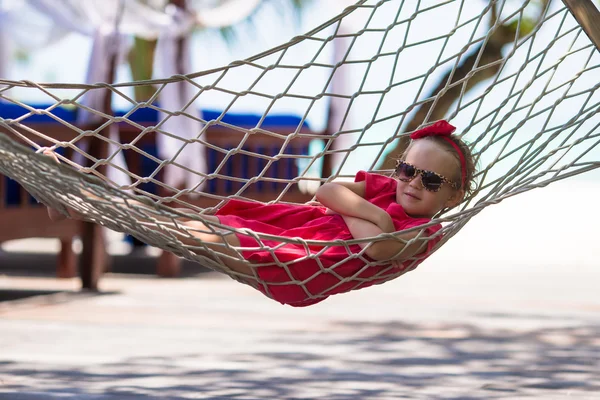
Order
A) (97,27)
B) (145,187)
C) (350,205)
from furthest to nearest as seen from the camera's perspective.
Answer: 1. (145,187)
2. (97,27)
3. (350,205)

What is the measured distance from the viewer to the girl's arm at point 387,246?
1710 mm

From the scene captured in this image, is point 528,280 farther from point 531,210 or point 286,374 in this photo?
point 531,210

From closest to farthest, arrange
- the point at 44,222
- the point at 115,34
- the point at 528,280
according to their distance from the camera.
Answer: the point at 44,222 < the point at 115,34 < the point at 528,280

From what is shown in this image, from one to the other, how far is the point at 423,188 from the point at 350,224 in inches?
6.5

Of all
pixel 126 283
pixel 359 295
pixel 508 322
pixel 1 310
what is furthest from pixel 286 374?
pixel 126 283

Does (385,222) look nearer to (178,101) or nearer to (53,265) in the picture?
(178,101)

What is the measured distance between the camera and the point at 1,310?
140 inches

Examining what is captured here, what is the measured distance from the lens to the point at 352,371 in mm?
2605

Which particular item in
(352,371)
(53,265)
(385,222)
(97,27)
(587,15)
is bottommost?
(352,371)

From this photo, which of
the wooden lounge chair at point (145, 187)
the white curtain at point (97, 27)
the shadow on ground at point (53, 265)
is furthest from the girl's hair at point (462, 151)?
the shadow on ground at point (53, 265)

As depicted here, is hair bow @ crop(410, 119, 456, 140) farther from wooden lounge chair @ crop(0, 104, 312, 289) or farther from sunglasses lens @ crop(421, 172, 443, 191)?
wooden lounge chair @ crop(0, 104, 312, 289)

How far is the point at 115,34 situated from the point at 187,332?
5.63 ft

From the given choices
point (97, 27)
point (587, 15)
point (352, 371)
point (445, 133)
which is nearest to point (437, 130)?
point (445, 133)

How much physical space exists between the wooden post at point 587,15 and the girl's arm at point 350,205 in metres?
0.53
